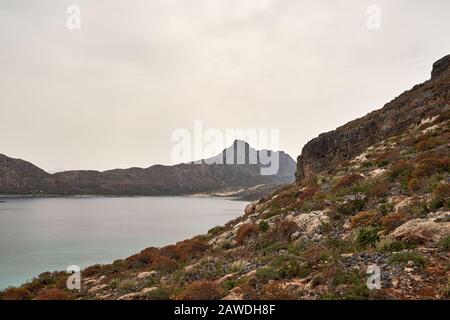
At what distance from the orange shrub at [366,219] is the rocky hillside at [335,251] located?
0.19ft

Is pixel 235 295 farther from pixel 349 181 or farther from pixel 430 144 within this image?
pixel 430 144

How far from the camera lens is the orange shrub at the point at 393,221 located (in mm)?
13414

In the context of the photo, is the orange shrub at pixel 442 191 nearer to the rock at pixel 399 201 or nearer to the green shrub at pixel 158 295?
the rock at pixel 399 201

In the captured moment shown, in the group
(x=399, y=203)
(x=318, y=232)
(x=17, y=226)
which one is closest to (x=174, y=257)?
(x=318, y=232)

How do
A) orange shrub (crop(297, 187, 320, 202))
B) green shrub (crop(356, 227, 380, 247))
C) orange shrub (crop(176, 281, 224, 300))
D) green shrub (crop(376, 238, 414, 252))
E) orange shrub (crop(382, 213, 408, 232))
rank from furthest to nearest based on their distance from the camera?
orange shrub (crop(297, 187, 320, 202)) < orange shrub (crop(382, 213, 408, 232)) < green shrub (crop(356, 227, 380, 247)) < green shrub (crop(376, 238, 414, 252)) < orange shrub (crop(176, 281, 224, 300))

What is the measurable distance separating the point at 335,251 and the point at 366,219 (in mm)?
3682

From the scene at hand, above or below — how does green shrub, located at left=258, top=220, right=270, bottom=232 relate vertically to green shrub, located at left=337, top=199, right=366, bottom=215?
below

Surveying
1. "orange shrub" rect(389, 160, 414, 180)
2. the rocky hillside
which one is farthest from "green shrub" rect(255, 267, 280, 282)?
"orange shrub" rect(389, 160, 414, 180)

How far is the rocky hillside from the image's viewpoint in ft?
32.1

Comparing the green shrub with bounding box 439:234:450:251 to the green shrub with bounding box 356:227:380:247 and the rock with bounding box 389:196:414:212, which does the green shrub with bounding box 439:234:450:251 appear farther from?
the rock with bounding box 389:196:414:212

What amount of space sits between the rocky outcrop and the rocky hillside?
30.8 feet
